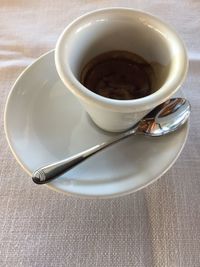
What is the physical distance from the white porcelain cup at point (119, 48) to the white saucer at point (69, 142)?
4cm

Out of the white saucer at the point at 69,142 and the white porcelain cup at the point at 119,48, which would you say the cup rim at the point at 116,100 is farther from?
the white saucer at the point at 69,142

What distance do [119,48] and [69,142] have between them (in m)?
0.19

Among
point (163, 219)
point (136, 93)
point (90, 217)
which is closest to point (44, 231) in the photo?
point (90, 217)

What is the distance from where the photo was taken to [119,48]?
61cm

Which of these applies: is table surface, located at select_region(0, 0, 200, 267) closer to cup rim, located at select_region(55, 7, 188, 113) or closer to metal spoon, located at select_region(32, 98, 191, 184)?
metal spoon, located at select_region(32, 98, 191, 184)

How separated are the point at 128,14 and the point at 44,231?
352mm

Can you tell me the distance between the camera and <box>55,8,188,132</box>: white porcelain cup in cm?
45

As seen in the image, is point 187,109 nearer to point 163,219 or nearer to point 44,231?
point 163,219

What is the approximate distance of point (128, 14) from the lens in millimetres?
539

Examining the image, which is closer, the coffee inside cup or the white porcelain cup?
the white porcelain cup

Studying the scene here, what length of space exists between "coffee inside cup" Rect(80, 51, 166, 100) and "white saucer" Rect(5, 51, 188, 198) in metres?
0.05

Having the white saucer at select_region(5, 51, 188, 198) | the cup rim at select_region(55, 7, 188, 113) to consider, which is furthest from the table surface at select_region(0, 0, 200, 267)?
the cup rim at select_region(55, 7, 188, 113)

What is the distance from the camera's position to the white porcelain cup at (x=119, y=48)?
45 centimetres

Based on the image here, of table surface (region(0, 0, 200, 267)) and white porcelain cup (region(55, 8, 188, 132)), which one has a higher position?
white porcelain cup (region(55, 8, 188, 132))
